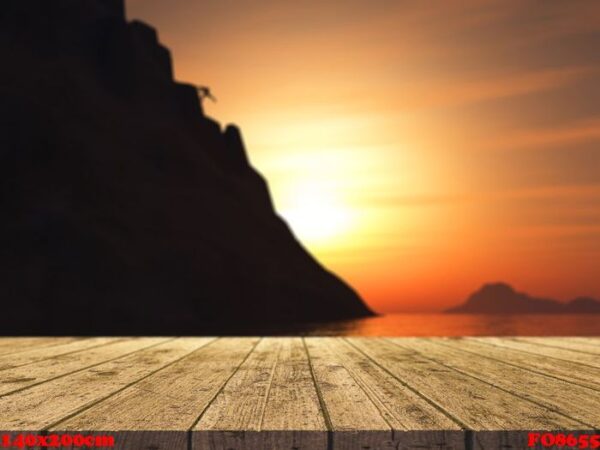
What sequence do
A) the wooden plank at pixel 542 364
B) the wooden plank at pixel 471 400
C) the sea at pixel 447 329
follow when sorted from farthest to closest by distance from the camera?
the sea at pixel 447 329, the wooden plank at pixel 542 364, the wooden plank at pixel 471 400

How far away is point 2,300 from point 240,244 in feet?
139

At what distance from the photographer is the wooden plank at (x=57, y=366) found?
11.1ft

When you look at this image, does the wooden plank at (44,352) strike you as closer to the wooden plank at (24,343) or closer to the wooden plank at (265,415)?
the wooden plank at (24,343)

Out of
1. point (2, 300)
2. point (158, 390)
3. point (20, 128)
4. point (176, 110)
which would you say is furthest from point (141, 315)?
point (158, 390)

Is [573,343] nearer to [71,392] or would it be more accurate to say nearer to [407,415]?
[407,415]

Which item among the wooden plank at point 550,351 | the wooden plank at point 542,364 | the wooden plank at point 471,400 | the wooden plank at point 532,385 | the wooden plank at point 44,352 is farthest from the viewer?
the wooden plank at point 550,351

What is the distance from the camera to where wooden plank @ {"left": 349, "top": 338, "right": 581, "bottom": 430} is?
241 centimetres

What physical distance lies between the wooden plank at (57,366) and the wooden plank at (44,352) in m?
0.08

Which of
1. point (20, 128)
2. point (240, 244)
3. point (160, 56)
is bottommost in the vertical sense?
point (240, 244)

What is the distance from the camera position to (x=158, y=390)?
3090mm

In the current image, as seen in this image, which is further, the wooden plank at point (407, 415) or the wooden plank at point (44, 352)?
the wooden plank at point (44, 352)

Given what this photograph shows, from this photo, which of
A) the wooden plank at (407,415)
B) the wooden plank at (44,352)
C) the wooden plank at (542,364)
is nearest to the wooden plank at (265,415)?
the wooden plank at (407,415)

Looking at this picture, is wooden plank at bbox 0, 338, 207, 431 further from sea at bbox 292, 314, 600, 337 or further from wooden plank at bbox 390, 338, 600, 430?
sea at bbox 292, 314, 600, 337

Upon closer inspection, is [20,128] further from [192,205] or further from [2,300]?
[192,205]
